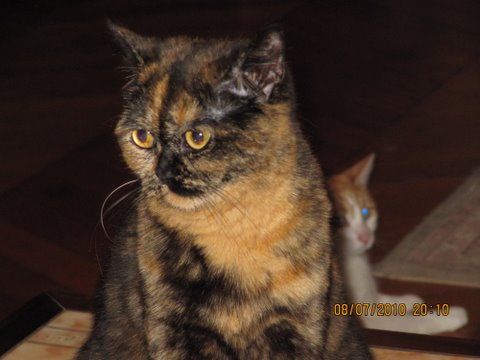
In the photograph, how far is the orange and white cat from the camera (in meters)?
1.89

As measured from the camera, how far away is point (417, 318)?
189 centimetres

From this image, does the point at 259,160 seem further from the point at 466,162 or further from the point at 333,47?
the point at 333,47

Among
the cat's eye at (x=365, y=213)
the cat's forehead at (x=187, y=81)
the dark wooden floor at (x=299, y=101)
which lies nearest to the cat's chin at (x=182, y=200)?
the cat's forehead at (x=187, y=81)

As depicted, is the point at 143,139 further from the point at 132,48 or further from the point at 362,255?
the point at 362,255

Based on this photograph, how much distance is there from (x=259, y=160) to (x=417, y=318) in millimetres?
982

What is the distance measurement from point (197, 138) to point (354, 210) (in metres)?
1.06

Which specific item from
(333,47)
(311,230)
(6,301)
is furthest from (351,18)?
(311,230)

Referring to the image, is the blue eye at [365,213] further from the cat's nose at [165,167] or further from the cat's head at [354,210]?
the cat's nose at [165,167]

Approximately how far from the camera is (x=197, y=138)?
1058 mm

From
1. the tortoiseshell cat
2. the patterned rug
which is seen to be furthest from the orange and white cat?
the tortoiseshell cat

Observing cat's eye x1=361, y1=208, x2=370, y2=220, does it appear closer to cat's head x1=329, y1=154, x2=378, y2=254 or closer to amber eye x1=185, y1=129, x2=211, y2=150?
cat's head x1=329, y1=154, x2=378, y2=254

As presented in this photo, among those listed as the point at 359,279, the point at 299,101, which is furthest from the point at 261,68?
the point at 299,101

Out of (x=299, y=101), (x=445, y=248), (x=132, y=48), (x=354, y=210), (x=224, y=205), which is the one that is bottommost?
(x=445, y=248)

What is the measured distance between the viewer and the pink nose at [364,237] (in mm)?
2039
